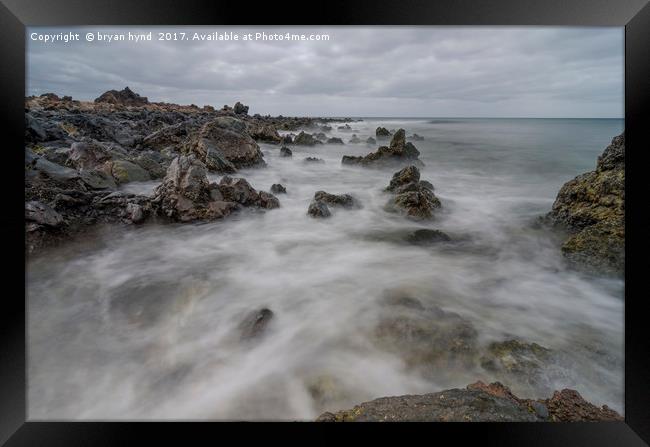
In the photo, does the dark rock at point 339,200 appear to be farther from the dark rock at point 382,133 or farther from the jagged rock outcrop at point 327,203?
the dark rock at point 382,133

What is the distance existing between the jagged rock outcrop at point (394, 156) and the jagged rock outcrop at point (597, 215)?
518cm

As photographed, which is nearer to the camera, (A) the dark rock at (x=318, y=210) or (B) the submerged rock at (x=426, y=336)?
(B) the submerged rock at (x=426, y=336)

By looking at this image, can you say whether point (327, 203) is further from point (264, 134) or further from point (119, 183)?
point (264, 134)

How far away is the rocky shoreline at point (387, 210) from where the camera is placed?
2.58m

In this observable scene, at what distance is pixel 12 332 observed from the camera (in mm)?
2668

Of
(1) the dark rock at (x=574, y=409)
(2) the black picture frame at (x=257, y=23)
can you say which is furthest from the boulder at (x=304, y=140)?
(1) the dark rock at (x=574, y=409)

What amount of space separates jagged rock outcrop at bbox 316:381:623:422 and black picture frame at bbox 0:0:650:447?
0.11 metres

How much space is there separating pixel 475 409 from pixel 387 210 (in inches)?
168

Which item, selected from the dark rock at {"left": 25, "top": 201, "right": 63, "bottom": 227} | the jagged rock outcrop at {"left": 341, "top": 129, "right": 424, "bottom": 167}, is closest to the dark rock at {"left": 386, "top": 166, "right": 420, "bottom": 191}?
the jagged rock outcrop at {"left": 341, "top": 129, "right": 424, "bottom": 167}

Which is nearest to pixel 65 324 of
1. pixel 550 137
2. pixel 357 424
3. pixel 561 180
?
pixel 357 424

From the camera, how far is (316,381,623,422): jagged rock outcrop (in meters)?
2.39

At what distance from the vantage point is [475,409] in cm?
238

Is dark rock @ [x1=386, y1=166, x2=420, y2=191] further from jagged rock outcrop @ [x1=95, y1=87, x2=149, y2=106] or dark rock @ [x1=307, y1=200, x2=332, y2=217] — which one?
jagged rock outcrop @ [x1=95, y1=87, x2=149, y2=106]

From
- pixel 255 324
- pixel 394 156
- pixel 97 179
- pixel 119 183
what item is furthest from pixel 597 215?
pixel 119 183
